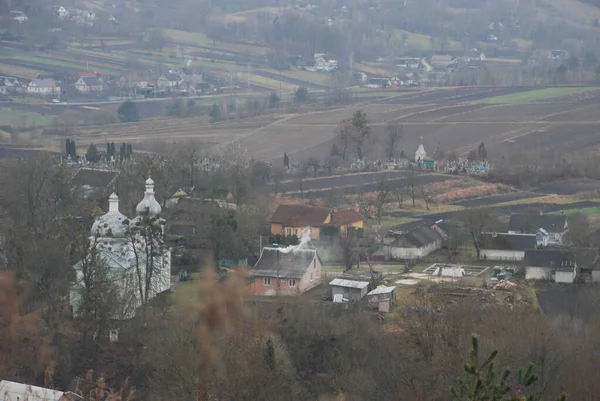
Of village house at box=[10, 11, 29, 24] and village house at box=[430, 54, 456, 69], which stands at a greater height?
village house at box=[10, 11, 29, 24]

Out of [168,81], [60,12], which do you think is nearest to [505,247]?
[168,81]

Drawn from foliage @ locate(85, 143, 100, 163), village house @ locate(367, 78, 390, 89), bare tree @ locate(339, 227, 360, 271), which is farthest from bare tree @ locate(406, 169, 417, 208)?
village house @ locate(367, 78, 390, 89)

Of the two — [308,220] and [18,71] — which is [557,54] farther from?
[308,220]

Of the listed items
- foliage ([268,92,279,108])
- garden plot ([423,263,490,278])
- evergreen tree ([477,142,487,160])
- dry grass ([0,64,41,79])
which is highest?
dry grass ([0,64,41,79])

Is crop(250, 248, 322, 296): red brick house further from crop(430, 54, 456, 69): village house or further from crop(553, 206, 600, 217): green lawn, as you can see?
crop(430, 54, 456, 69): village house

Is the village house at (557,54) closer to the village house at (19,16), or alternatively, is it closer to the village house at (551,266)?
the village house at (19,16)

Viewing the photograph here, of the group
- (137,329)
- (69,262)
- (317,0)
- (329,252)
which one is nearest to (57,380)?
(137,329)
